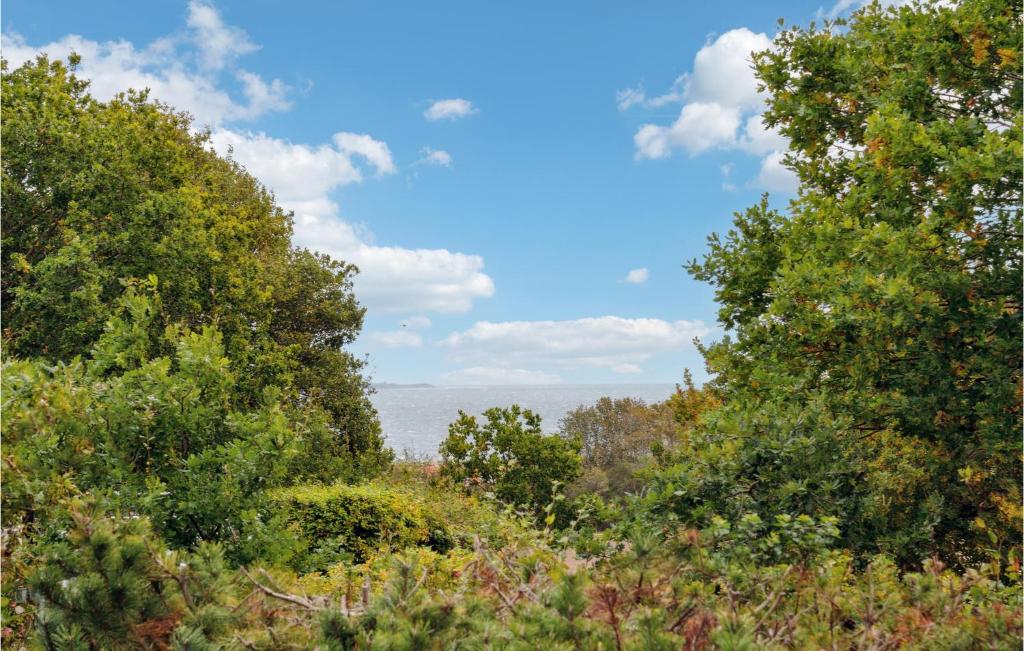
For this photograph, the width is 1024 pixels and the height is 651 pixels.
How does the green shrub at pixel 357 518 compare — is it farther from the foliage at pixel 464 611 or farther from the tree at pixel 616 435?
the tree at pixel 616 435

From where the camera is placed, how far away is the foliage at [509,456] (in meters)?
17.3

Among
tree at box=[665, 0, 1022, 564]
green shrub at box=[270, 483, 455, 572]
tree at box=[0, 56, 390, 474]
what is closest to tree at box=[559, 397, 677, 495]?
tree at box=[0, 56, 390, 474]

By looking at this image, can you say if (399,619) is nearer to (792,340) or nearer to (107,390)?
(107,390)

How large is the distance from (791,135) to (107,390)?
9.66 metres

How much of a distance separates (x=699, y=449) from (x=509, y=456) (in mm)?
10467

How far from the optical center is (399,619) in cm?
329

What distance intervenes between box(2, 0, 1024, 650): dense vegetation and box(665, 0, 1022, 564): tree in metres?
0.04

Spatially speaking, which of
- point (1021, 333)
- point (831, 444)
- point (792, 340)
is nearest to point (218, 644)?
point (831, 444)

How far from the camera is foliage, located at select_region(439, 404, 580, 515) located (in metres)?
17.3

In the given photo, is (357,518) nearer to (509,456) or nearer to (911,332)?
(509,456)

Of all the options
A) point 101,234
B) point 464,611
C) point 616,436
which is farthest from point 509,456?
point 616,436

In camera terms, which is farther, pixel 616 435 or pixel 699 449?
pixel 616 435

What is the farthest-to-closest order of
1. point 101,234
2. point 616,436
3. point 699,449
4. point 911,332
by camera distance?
point 616,436
point 101,234
point 699,449
point 911,332

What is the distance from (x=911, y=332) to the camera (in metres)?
7.17
